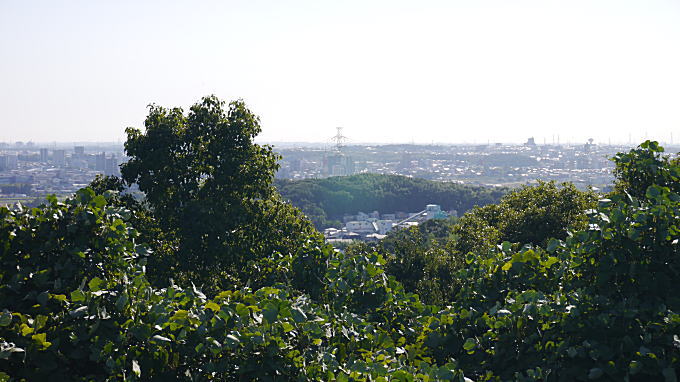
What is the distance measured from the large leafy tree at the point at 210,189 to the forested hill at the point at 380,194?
63610 millimetres

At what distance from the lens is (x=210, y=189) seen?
13.5m

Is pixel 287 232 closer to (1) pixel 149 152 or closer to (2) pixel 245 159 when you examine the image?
(2) pixel 245 159

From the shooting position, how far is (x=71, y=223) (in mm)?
5090

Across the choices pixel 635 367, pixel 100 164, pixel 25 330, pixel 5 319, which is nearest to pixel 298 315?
pixel 25 330

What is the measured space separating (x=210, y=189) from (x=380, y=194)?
3118 inches

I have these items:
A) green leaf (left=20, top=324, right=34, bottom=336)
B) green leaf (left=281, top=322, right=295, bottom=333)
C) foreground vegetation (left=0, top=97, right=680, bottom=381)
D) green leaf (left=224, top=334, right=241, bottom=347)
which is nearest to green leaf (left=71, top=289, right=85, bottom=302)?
foreground vegetation (left=0, top=97, right=680, bottom=381)

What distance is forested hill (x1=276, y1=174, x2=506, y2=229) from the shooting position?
81.4m

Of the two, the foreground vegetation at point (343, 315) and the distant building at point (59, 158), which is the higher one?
the foreground vegetation at point (343, 315)

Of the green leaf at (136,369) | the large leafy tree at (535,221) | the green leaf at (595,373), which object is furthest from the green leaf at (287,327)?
the large leafy tree at (535,221)

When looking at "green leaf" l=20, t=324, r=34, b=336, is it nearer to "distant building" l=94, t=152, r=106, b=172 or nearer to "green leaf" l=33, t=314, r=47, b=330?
"green leaf" l=33, t=314, r=47, b=330

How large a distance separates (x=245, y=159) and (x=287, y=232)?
1972 mm

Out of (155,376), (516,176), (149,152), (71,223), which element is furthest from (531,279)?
(516,176)

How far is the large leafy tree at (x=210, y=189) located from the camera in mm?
12805

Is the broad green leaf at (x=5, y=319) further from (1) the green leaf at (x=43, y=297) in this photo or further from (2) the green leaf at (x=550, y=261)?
(2) the green leaf at (x=550, y=261)
